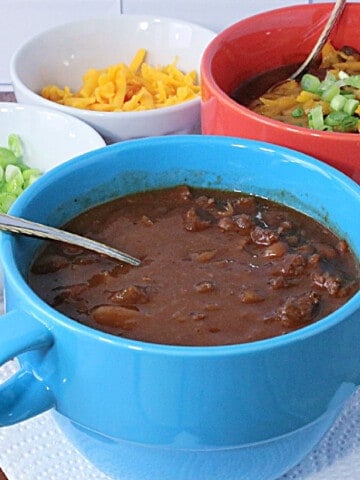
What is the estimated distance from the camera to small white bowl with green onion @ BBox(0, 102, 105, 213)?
1.28 meters

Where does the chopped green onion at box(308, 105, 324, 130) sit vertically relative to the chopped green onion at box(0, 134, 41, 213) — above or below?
above

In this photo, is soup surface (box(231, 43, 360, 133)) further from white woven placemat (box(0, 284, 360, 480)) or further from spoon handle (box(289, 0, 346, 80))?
white woven placemat (box(0, 284, 360, 480))

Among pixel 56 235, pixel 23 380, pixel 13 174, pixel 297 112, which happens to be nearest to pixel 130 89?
pixel 13 174

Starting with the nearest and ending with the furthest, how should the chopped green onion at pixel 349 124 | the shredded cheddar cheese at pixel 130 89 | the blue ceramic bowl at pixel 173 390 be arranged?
the blue ceramic bowl at pixel 173 390 → the chopped green onion at pixel 349 124 → the shredded cheddar cheese at pixel 130 89

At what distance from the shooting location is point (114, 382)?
74cm

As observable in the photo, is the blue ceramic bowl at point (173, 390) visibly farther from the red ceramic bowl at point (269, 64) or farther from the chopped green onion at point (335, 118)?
the chopped green onion at point (335, 118)

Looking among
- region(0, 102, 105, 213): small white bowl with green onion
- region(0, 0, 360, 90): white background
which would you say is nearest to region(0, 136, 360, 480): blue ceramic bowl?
region(0, 102, 105, 213): small white bowl with green onion

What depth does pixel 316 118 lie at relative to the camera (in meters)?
1.13

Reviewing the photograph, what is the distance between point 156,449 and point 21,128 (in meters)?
0.70

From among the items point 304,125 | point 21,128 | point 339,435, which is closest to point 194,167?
point 304,125

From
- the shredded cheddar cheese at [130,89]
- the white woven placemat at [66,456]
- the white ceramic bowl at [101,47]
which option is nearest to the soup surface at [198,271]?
the white woven placemat at [66,456]

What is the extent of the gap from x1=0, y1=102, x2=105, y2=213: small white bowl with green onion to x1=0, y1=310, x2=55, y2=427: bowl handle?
491 millimetres

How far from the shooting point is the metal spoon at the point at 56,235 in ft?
2.77

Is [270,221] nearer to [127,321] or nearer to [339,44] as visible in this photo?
[127,321]
